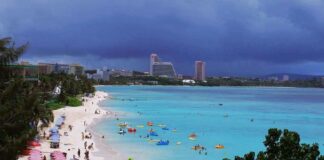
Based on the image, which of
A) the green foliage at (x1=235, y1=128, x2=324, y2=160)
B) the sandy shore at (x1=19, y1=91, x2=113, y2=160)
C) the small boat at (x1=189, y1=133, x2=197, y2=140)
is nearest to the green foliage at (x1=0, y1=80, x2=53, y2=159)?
the green foliage at (x1=235, y1=128, x2=324, y2=160)

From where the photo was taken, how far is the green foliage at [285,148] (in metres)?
9.28

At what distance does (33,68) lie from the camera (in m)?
66.8

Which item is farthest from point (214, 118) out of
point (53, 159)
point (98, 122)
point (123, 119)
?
point (53, 159)

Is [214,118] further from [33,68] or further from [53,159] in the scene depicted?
[53,159]

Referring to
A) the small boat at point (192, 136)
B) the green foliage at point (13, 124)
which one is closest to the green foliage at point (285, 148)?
the green foliage at point (13, 124)

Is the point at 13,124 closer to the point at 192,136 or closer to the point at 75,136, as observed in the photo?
the point at 75,136

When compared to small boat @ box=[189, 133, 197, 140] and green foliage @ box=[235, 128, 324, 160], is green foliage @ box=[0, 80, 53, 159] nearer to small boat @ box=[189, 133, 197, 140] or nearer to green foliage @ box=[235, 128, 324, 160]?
green foliage @ box=[235, 128, 324, 160]

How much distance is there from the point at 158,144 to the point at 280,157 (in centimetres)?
3380

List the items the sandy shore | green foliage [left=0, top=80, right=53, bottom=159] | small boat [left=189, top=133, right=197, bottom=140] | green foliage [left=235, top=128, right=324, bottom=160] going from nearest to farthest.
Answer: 1. green foliage [left=235, top=128, right=324, bottom=160]
2. green foliage [left=0, top=80, right=53, bottom=159]
3. the sandy shore
4. small boat [left=189, top=133, right=197, bottom=140]

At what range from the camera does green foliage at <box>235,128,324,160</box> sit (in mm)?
9276

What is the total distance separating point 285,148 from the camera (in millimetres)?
9578

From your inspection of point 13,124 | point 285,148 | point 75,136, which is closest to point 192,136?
point 75,136

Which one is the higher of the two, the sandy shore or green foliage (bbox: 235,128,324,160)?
green foliage (bbox: 235,128,324,160)

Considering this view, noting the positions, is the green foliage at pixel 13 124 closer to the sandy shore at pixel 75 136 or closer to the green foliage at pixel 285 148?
the green foliage at pixel 285 148
